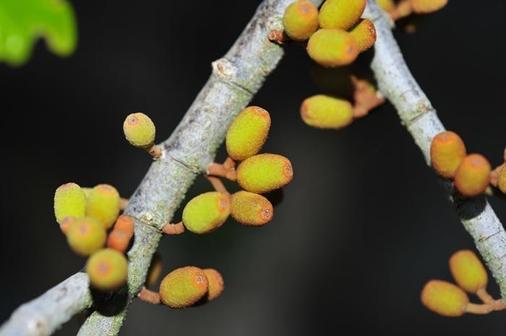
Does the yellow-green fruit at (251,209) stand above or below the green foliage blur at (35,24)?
below

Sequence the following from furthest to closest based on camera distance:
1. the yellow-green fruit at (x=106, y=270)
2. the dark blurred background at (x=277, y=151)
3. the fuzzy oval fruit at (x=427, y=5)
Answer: the dark blurred background at (x=277, y=151), the fuzzy oval fruit at (x=427, y=5), the yellow-green fruit at (x=106, y=270)

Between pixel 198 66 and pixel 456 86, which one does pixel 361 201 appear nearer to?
pixel 456 86

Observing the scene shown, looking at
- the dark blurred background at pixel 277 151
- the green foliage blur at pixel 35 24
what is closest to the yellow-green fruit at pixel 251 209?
the green foliage blur at pixel 35 24

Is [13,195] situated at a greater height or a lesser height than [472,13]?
lesser

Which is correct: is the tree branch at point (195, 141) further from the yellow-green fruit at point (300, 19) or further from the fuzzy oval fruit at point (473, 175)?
the fuzzy oval fruit at point (473, 175)

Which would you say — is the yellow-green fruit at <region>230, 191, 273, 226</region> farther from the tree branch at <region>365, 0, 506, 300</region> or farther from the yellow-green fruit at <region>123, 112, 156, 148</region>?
the tree branch at <region>365, 0, 506, 300</region>

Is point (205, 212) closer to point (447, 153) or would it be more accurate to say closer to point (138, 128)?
point (138, 128)

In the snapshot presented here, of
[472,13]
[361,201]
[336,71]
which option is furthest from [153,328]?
[336,71]

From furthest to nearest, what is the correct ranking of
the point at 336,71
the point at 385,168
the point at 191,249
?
the point at 385,168
the point at 191,249
the point at 336,71
